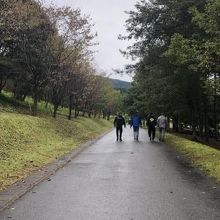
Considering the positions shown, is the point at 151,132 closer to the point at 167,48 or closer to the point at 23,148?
the point at 167,48

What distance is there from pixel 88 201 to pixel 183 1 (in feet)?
63.9

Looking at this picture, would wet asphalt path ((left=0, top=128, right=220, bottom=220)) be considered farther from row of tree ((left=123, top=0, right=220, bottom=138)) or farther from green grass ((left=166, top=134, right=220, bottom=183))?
row of tree ((left=123, top=0, right=220, bottom=138))

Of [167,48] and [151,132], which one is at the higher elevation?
[167,48]

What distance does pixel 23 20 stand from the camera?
34.2m

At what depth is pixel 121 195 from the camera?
33.0ft

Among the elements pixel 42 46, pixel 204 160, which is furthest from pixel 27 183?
pixel 42 46

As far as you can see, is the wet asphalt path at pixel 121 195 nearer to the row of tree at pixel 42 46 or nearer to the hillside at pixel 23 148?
the hillside at pixel 23 148

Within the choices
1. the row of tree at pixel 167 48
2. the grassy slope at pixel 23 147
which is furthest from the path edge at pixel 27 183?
the row of tree at pixel 167 48

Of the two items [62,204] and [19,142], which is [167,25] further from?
[62,204]

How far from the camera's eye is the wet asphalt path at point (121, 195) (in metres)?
8.27

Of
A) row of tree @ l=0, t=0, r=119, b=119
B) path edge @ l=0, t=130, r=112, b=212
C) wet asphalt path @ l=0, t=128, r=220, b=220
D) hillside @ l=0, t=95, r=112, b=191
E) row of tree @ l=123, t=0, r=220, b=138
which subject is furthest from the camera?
row of tree @ l=0, t=0, r=119, b=119

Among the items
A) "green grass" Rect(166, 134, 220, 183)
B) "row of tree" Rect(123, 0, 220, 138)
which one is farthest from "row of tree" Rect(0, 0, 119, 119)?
"green grass" Rect(166, 134, 220, 183)

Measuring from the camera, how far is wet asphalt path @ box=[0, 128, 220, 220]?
8.27m

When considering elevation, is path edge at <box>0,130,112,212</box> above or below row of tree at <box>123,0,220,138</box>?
below
